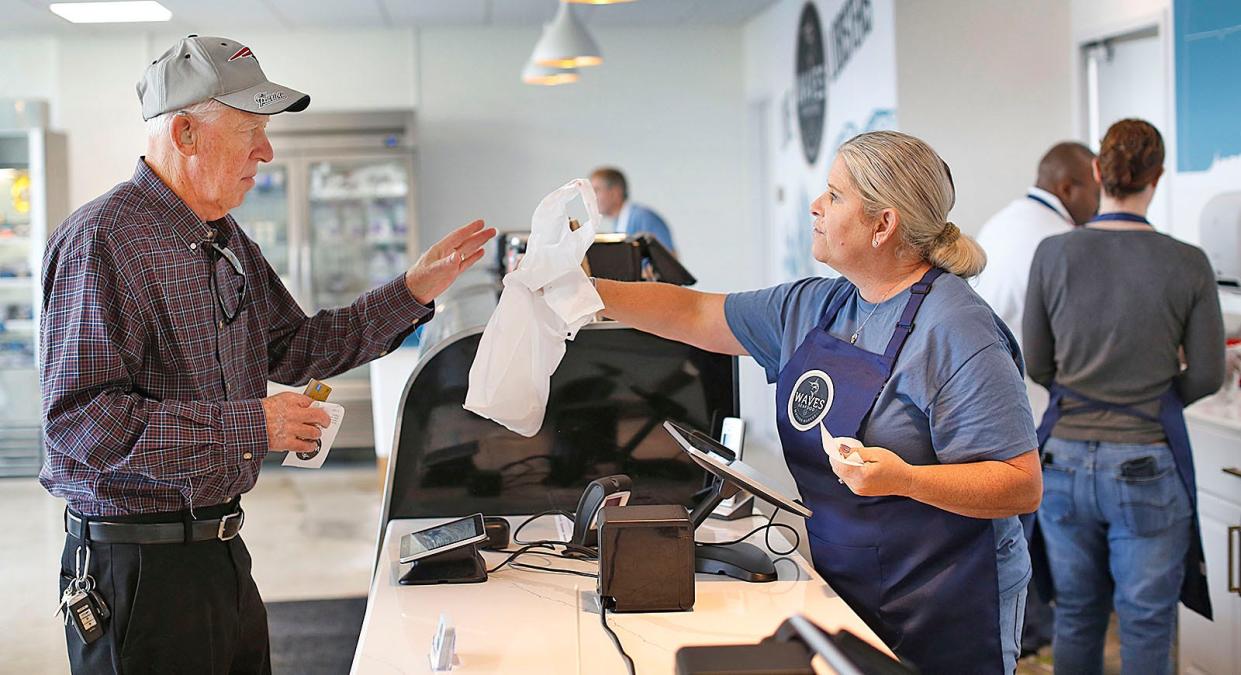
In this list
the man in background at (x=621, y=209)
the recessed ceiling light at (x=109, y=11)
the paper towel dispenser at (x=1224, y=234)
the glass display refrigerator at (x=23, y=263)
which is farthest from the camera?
the glass display refrigerator at (x=23, y=263)

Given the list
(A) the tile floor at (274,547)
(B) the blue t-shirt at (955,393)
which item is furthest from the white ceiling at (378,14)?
(B) the blue t-shirt at (955,393)

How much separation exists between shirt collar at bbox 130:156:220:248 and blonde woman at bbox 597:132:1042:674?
1030mm

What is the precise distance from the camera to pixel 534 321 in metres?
2.07

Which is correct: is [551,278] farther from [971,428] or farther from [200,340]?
[971,428]

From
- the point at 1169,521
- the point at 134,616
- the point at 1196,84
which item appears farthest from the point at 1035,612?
the point at 134,616

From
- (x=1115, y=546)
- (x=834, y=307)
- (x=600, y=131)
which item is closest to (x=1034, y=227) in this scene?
(x=1115, y=546)

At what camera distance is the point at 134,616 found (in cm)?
178

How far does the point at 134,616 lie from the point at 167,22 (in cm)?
624

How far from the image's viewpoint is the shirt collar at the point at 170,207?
73.3 inches

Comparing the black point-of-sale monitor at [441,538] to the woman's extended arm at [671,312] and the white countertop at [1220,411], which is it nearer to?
the woman's extended arm at [671,312]

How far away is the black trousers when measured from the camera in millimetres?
1783

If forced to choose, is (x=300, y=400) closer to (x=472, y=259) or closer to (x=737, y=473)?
(x=472, y=259)

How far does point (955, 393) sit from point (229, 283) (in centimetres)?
122

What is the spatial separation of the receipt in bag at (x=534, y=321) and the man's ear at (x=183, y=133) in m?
0.57
